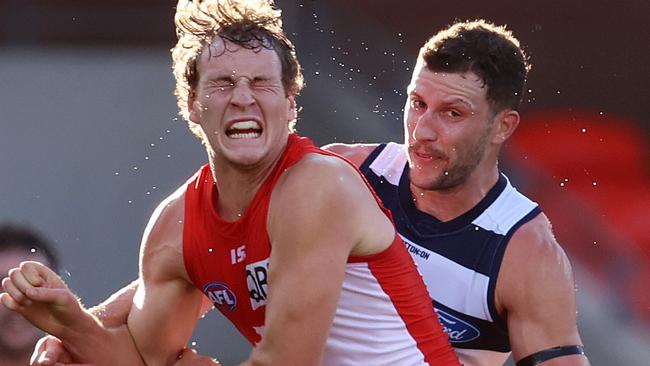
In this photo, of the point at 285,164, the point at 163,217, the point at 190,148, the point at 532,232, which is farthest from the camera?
the point at 190,148

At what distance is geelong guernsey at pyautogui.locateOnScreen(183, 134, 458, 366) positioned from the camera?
142 inches

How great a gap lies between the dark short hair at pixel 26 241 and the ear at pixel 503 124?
2326 millimetres

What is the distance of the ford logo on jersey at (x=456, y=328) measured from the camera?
4.41 metres

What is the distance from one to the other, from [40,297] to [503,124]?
75.7 inches

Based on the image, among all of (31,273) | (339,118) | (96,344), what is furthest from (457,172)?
(339,118)

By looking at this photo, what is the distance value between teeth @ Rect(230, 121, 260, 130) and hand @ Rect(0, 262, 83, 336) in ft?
2.13

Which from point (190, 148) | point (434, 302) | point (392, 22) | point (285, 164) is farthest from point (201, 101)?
point (392, 22)

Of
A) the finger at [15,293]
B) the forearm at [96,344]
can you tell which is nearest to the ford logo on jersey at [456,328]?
the forearm at [96,344]

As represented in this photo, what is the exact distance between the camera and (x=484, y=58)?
454 cm

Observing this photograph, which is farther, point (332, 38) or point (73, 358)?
point (332, 38)

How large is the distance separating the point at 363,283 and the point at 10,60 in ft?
13.3

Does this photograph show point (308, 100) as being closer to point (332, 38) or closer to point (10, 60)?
point (332, 38)

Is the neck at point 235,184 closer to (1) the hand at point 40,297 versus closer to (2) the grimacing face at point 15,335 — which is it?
(1) the hand at point 40,297

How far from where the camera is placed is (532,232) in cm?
438
